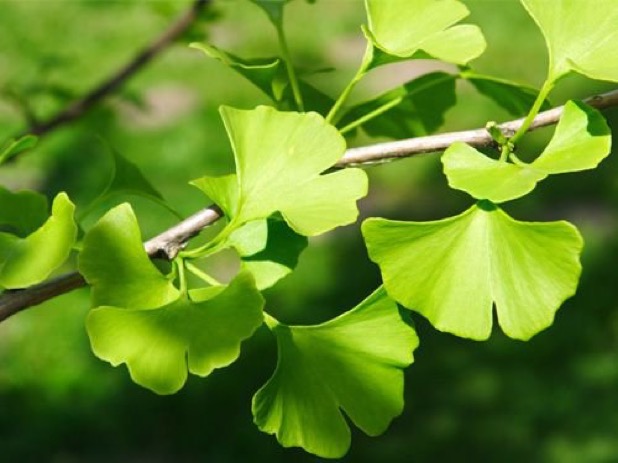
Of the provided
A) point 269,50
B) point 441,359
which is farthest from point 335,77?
point 441,359

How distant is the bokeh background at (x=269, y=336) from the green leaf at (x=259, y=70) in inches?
30.7

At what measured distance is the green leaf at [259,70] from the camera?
0.70 metres

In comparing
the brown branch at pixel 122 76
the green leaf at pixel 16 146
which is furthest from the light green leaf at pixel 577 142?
the brown branch at pixel 122 76

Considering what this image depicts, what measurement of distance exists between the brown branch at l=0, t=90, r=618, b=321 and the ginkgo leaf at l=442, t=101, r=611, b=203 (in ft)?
0.17

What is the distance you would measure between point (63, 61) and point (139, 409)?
44.9 inches

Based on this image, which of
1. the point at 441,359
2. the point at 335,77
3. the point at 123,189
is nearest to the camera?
the point at 123,189

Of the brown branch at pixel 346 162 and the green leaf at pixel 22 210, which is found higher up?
the brown branch at pixel 346 162

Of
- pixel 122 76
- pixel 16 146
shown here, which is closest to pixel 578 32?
pixel 16 146

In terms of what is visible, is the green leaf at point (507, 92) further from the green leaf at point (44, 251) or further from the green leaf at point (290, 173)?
the green leaf at point (44, 251)

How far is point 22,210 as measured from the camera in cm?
77

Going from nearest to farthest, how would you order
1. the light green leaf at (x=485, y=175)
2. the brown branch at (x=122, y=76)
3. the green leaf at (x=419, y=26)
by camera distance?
the light green leaf at (x=485, y=175), the green leaf at (x=419, y=26), the brown branch at (x=122, y=76)

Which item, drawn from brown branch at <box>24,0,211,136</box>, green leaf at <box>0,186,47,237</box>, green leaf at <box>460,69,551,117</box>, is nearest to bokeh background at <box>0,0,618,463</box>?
brown branch at <box>24,0,211,136</box>

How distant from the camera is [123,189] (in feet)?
2.73

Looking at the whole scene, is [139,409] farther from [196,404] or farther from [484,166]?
[484,166]
